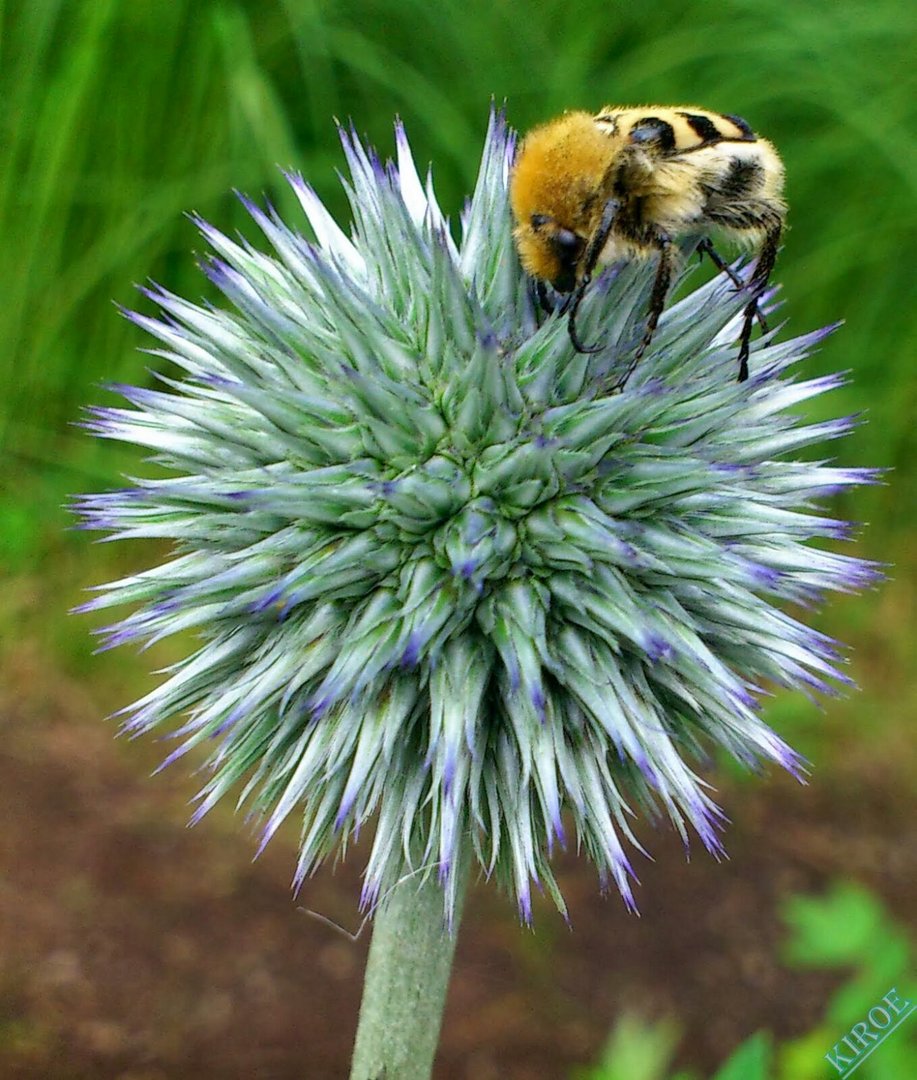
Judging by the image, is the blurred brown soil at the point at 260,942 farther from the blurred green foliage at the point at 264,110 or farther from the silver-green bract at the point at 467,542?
the silver-green bract at the point at 467,542

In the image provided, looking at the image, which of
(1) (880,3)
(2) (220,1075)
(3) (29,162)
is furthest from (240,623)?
(1) (880,3)

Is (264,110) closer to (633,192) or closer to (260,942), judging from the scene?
(633,192)

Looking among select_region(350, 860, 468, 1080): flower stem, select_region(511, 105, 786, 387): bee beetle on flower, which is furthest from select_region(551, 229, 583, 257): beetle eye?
select_region(350, 860, 468, 1080): flower stem

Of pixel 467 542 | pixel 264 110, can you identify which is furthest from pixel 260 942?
pixel 264 110

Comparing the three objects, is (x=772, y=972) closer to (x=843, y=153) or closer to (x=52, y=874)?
(x=52, y=874)

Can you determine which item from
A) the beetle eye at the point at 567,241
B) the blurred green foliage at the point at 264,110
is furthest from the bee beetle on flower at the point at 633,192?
the blurred green foliage at the point at 264,110

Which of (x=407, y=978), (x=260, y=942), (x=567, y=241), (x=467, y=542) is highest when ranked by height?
(x=567, y=241)
